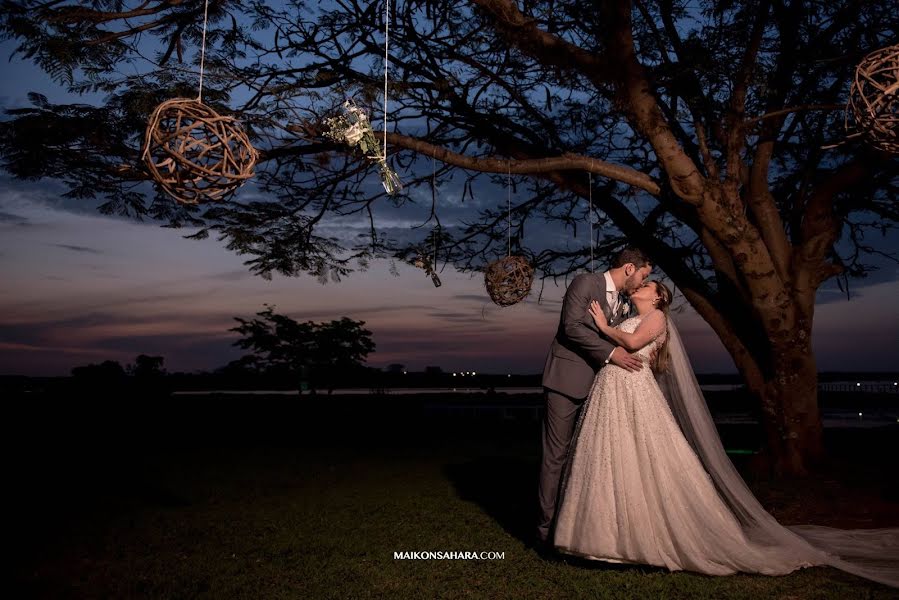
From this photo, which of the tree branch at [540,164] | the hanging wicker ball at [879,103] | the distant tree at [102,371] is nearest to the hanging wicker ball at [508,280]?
the tree branch at [540,164]

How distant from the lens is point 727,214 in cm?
625

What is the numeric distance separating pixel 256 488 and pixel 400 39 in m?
5.46

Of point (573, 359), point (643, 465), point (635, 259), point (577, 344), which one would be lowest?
point (643, 465)

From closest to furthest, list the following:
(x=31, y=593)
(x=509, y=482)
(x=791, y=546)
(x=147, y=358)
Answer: (x=31, y=593), (x=791, y=546), (x=509, y=482), (x=147, y=358)

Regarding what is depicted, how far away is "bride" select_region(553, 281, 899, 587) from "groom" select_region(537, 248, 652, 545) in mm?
105

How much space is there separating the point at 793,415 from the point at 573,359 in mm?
3458

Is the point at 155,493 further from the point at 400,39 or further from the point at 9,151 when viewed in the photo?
the point at 400,39

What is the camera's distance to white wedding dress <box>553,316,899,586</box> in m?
4.31

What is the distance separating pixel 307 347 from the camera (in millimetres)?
23688

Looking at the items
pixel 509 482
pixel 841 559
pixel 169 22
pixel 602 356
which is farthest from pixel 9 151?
pixel 841 559

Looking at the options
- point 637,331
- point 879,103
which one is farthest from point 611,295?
point 879,103

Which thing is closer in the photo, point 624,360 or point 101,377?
point 624,360

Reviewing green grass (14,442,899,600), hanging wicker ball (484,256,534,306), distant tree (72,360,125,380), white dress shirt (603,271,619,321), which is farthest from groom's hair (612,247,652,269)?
distant tree (72,360,125,380)

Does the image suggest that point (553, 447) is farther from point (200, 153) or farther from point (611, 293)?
point (200, 153)
